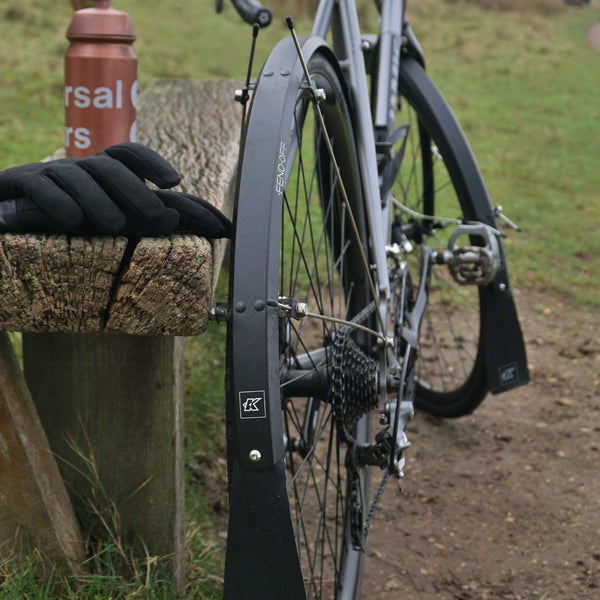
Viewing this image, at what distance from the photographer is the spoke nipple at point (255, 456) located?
3.96ft

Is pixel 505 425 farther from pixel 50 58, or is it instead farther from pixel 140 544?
pixel 50 58

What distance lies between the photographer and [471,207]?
274 centimetres

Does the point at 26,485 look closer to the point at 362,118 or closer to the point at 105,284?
the point at 105,284

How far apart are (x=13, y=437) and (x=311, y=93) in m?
0.86

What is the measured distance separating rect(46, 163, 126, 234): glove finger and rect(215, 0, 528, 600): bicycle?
0.68 ft

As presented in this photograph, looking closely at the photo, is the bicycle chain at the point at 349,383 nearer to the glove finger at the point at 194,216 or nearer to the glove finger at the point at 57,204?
the glove finger at the point at 194,216

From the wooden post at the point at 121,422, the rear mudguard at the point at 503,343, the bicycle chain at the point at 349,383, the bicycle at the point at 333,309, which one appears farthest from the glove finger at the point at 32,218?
the rear mudguard at the point at 503,343

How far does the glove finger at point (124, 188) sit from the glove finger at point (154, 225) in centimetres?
1

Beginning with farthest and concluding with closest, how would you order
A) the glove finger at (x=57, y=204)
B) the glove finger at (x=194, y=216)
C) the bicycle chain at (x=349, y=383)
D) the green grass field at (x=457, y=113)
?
the green grass field at (x=457, y=113)
the bicycle chain at (x=349, y=383)
the glove finger at (x=194, y=216)
the glove finger at (x=57, y=204)

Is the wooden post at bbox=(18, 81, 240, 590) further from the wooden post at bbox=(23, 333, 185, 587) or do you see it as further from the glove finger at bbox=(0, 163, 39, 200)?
the glove finger at bbox=(0, 163, 39, 200)

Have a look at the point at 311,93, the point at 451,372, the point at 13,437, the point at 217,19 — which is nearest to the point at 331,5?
the point at 311,93

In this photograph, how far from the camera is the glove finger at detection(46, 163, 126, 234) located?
134cm

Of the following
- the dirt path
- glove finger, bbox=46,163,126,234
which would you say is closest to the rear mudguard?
the dirt path

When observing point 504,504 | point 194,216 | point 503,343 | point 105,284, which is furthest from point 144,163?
point 504,504
